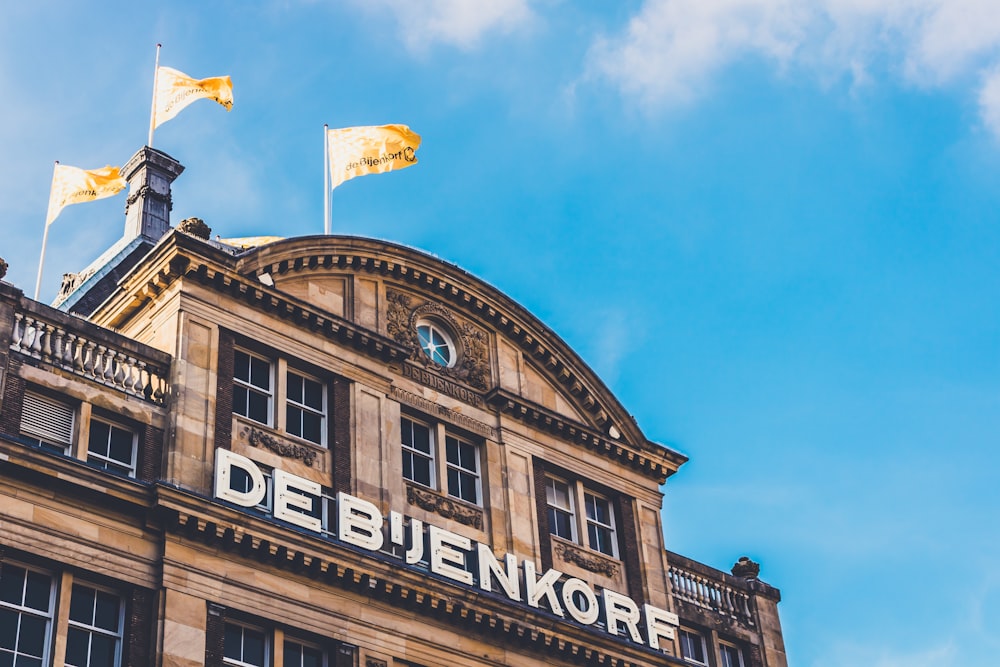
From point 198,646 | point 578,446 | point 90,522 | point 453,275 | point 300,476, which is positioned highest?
point 453,275

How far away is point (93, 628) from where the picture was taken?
27.9 m

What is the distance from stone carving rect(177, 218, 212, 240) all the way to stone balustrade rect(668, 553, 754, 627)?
Answer: 49.1 feet

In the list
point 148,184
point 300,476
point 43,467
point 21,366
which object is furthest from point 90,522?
point 148,184

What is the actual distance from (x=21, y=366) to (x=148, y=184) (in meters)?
17.6

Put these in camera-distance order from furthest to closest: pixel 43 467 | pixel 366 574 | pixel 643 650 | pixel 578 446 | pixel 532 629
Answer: pixel 578 446 < pixel 643 650 < pixel 532 629 < pixel 366 574 < pixel 43 467

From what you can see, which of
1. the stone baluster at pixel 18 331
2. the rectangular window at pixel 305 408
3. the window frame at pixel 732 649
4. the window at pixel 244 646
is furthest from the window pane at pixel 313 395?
the window frame at pixel 732 649

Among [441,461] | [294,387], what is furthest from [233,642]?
[441,461]

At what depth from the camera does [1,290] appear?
29531mm

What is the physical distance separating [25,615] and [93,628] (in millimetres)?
1316

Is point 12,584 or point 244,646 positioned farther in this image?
point 244,646

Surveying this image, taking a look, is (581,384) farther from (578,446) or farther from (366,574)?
(366,574)

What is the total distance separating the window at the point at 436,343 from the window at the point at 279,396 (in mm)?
3958

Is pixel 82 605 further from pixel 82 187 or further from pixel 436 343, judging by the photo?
pixel 82 187

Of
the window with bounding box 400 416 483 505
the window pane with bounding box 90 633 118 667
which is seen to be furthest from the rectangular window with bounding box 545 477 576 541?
the window pane with bounding box 90 633 118 667
